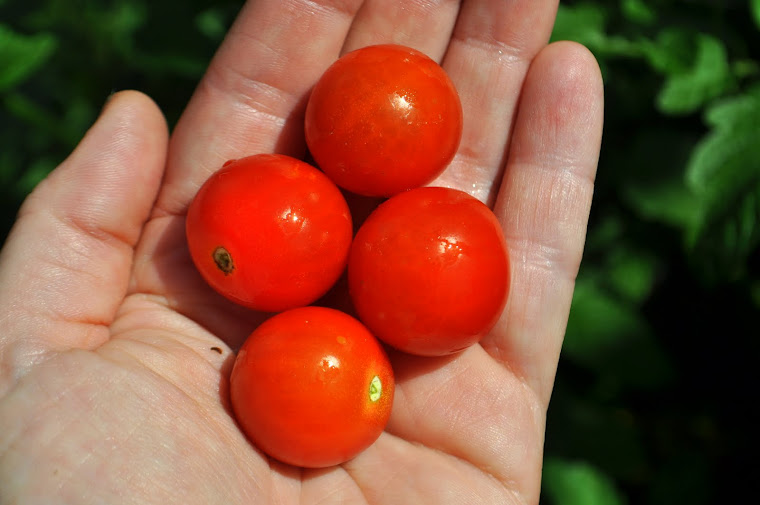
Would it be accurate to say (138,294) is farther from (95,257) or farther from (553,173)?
(553,173)

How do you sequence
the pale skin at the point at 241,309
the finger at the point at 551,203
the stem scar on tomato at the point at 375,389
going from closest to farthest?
1. the pale skin at the point at 241,309
2. the stem scar on tomato at the point at 375,389
3. the finger at the point at 551,203

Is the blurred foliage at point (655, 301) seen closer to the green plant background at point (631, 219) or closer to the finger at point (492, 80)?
the green plant background at point (631, 219)

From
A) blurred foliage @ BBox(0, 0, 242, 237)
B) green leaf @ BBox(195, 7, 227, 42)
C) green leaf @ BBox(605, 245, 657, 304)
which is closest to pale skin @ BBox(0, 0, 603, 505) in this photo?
green leaf @ BBox(195, 7, 227, 42)

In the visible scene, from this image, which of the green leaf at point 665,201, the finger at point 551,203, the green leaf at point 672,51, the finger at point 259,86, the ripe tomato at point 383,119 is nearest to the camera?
the ripe tomato at point 383,119

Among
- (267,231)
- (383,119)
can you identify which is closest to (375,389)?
(267,231)

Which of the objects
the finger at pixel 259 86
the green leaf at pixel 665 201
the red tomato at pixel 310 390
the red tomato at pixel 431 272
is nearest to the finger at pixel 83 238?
the finger at pixel 259 86

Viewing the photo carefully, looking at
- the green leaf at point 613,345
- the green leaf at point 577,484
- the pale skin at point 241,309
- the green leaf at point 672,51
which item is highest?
the green leaf at point 672,51
